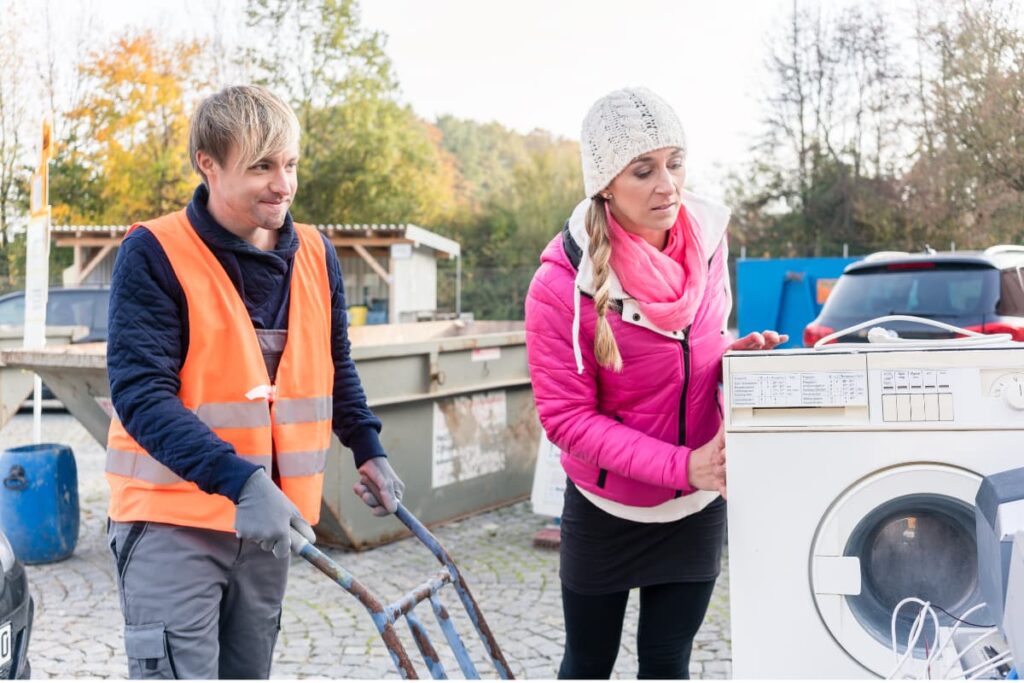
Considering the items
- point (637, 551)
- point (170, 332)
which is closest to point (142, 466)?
point (170, 332)

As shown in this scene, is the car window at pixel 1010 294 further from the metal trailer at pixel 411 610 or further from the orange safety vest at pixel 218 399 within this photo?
the orange safety vest at pixel 218 399

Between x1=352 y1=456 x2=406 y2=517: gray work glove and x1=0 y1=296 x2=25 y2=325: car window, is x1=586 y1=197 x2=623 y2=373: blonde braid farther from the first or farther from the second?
x1=0 y1=296 x2=25 y2=325: car window

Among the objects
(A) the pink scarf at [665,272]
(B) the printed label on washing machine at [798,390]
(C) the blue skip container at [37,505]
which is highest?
(A) the pink scarf at [665,272]

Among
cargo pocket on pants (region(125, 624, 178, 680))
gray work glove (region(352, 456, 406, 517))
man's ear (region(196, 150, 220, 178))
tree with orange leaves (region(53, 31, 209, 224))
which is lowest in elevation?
cargo pocket on pants (region(125, 624, 178, 680))

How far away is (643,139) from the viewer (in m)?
2.41

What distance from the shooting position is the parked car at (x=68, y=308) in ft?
39.9

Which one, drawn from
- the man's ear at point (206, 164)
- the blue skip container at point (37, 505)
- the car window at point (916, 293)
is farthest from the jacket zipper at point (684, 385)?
the blue skip container at point (37, 505)

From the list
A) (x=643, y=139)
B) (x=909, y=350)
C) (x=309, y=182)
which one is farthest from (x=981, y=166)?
(x=309, y=182)

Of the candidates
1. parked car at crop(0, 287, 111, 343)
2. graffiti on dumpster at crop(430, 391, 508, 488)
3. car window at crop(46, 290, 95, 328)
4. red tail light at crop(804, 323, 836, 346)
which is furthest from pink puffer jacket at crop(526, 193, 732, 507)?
car window at crop(46, 290, 95, 328)

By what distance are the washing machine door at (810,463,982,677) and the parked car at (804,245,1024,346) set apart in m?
3.21

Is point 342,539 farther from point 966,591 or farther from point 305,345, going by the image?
point 966,591

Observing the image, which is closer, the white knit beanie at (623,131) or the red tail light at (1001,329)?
the white knit beanie at (623,131)

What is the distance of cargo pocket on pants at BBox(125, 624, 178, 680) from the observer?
7.10 ft

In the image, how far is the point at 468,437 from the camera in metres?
6.82
